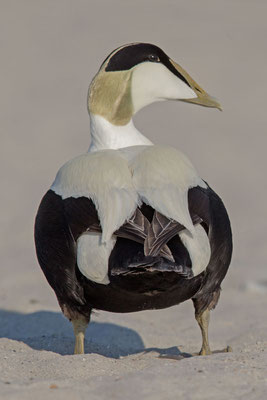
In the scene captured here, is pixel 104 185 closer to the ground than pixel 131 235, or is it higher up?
higher up

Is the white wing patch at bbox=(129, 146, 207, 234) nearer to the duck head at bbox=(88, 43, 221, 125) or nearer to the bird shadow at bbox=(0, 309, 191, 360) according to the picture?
the duck head at bbox=(88, 43, 221, 125)

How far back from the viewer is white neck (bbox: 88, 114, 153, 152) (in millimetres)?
5363

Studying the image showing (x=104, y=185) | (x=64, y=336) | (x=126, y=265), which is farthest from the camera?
(x=64, y=336)

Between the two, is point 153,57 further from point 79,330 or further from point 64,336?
point 64,336

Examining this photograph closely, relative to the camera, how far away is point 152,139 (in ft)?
40.8

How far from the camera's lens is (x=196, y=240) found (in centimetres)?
442

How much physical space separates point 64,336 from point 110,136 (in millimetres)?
1480

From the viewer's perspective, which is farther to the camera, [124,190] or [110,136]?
[110,136]

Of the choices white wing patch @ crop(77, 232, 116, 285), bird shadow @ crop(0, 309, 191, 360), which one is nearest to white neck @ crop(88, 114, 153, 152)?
white wing patch @ crop(77, 232, 116, 285)

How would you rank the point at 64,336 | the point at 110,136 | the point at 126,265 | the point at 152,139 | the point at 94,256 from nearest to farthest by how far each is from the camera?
the point at 126,265 → the point at 94,256 → the point at 110,136 → the point at 64,336 → the point at 152,139

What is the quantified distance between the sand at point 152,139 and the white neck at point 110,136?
1.20 metres

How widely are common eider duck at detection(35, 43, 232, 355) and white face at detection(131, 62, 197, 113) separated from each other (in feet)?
1.45

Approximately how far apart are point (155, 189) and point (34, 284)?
3802 mm

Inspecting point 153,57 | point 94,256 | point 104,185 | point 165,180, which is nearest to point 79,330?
point 94,256
